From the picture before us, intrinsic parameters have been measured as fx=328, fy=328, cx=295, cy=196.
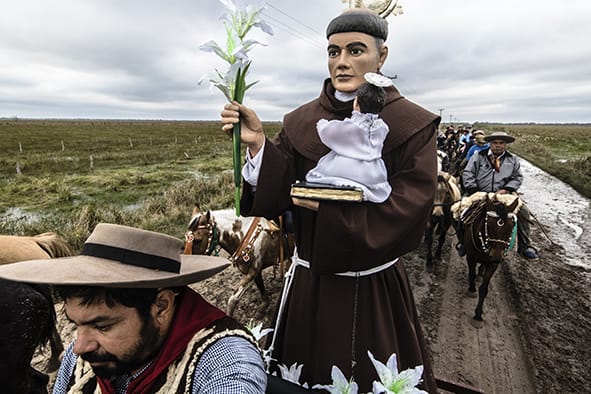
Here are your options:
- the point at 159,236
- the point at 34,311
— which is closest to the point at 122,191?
the point at 34,311

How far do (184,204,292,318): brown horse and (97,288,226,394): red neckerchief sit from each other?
8.85 ft

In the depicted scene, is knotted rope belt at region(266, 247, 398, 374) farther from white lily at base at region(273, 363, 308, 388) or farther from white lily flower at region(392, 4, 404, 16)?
white lily flower at region(392, 4, 404, 16)

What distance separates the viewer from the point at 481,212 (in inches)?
196

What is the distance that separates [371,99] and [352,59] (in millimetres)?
434

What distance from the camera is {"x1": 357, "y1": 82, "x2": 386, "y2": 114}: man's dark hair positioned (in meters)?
1.26

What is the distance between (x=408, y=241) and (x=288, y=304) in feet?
2.45

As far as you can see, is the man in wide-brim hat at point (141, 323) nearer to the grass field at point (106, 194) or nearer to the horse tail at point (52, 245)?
the horse tail at point (52, 245)

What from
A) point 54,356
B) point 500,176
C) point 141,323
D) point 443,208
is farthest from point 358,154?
point 443,208

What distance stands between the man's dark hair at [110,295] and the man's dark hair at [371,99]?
1.16 metres

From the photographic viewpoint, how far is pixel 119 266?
1344mm

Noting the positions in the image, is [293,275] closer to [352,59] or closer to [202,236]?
[352,59]

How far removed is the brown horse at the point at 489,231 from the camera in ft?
15.1

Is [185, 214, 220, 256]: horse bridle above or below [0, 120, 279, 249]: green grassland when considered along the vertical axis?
above

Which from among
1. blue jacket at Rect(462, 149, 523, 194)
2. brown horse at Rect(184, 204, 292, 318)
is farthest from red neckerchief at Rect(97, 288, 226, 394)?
blue jacket at Rect(462, 149, 523, 194)
